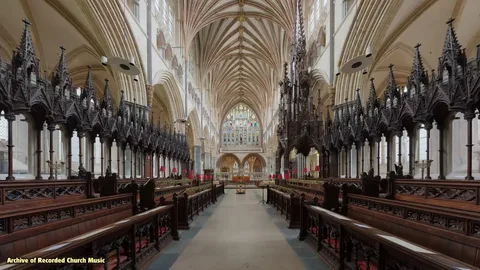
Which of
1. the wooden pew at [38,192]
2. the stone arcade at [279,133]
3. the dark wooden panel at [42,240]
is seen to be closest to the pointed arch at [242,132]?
the stone arcade at [279,133]

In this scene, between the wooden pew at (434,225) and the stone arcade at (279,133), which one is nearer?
the wooden pew at (434,225)

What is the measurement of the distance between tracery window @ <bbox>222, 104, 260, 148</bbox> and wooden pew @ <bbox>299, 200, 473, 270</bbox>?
138 feet

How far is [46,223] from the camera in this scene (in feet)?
10.7

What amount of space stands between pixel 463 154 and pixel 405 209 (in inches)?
378

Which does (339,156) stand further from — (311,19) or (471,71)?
(311,19)

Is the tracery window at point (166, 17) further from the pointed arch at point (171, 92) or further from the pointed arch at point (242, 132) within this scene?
the pointed arch at point (242, 132)

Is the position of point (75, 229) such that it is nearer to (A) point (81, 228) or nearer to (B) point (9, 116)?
(A) point (81, 228)

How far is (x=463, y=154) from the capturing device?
10680 mm

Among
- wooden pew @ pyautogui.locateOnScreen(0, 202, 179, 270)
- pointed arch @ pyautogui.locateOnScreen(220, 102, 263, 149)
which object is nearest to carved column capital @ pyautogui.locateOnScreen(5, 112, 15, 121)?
wooden pew @ pyautogui.locateOnScreen(0, 202, 179, 270)

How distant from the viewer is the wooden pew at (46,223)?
8.81 ft

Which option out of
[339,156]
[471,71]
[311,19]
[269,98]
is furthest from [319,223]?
[269,98]

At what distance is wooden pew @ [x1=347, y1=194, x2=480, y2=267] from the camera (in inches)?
95.1

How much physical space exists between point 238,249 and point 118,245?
236cm

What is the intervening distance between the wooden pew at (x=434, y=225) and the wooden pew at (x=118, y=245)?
3.34 m
